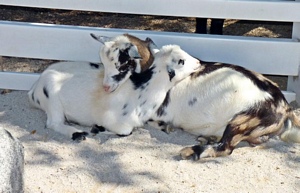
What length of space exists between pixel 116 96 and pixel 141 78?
0.75 feet

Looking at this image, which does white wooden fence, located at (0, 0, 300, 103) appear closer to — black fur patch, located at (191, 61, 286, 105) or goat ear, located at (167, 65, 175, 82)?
black fur patch, located at (191, 61, 286, 105)

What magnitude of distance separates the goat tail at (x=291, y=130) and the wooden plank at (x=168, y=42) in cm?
60

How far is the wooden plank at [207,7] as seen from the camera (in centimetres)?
477

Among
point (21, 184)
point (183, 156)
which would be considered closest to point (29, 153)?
point (21, 184)

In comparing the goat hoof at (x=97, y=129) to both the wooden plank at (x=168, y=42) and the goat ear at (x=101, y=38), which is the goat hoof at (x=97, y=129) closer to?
the goat ear at (x=101, y=38)

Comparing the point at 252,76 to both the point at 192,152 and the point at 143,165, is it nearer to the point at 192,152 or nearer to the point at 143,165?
the point at 192,152

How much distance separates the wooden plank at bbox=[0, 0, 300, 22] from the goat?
0.32 m

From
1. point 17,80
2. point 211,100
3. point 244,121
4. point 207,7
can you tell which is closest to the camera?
point 244,121

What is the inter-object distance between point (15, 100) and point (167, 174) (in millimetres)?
1669

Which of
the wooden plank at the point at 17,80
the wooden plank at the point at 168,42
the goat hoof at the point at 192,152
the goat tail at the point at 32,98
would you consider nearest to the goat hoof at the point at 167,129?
the goat hoof at the point at 192,152

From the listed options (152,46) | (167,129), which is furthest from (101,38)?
(167,129)

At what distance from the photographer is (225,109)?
4.35 meters

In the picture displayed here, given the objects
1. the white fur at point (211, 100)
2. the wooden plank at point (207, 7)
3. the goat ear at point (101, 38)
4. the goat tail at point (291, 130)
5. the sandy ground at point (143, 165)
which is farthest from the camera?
the wooden plank at point (207, 7)

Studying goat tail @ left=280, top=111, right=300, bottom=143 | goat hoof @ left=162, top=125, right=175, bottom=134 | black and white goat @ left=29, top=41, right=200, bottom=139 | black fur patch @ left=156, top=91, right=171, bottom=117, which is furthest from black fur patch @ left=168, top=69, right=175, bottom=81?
goat tail @ left=280, top=111, right=300, bottom=143
